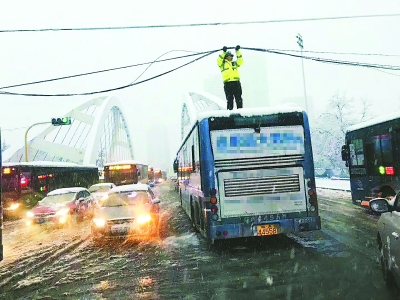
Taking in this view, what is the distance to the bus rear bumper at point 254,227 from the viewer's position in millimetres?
7855

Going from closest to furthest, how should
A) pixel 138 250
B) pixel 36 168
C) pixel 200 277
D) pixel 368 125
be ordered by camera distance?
1. pixel 200 277
2. pixel 138 250
3. pixel 368 125
4. pixel 36 168

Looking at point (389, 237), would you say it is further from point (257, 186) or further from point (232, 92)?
point (232, 92)

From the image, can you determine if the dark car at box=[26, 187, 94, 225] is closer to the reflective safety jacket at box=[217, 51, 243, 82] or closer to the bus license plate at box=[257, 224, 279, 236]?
the reflective safety jacket at box=[217, 51, 243, 82]

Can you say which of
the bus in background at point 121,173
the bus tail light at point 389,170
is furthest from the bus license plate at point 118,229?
the bus in background at point 121,173

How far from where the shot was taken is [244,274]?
6.52 meters

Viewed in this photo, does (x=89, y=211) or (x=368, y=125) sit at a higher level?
(x=368, y=125)

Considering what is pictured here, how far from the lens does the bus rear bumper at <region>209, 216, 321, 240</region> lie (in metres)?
7.86

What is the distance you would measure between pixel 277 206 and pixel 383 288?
301 cm

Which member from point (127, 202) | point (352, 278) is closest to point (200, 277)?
point (352, 278)

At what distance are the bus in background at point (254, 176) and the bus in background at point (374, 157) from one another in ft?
15.4

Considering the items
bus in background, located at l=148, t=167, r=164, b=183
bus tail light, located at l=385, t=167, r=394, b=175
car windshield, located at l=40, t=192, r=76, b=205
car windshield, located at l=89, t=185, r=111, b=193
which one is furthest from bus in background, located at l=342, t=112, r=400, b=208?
bus in background, located at l=148, t=167, r=164, b=183

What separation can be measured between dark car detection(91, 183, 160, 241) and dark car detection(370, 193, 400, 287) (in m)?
7.01

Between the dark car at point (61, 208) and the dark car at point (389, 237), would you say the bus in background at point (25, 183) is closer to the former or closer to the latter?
the dark car at point (61, 208)

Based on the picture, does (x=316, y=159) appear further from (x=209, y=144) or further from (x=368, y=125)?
(x=209, y=144)
